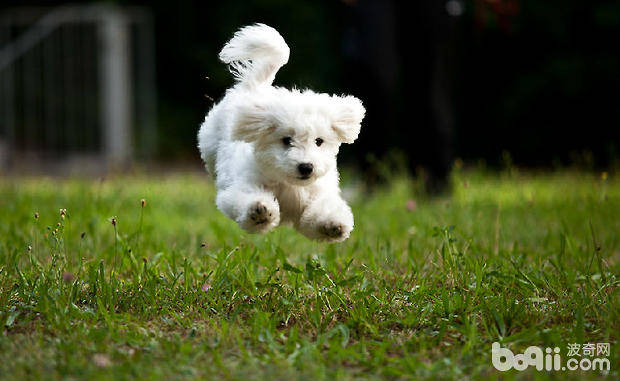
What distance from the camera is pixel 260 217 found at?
2783 mm

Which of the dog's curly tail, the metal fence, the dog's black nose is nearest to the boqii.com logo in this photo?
the dog's black nose

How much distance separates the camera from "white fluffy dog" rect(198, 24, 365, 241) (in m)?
2.87

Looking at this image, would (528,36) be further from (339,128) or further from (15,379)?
(15,379)

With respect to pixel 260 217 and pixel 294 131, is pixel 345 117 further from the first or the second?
pixel 260 217

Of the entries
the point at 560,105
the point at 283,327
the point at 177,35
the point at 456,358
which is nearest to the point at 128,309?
the point at 283,327

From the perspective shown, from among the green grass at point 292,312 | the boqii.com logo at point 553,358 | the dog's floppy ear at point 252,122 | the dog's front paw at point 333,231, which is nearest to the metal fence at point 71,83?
the green grass at point 292,312

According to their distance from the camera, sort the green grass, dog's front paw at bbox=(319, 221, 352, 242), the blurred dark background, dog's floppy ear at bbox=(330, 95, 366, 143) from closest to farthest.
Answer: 1. the green grass
2. dog's front paw at bbox=(319, 221, 352, 242)
3. dog's floppy ear at bbox=(330, 95, 366, 143)
4. the blurred dark background

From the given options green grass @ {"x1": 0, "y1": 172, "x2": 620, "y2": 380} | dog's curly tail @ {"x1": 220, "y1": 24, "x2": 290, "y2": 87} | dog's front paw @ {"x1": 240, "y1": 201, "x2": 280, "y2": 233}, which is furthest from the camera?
dog's curly tail @ {"x1": 220, "y1": 24, "x2": 290, "y2": 87}

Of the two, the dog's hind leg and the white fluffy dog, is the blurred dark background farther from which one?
the dog's hind leg

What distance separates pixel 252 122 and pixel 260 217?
0.42 meters

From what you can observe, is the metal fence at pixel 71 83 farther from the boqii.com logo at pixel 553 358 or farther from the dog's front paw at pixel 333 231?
the boqii.com logo at pixel 553 358

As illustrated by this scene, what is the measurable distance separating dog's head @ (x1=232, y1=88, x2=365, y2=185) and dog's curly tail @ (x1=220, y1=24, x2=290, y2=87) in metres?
0.24

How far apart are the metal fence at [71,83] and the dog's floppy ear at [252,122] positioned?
8553 mm

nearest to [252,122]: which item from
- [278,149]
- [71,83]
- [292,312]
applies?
[278,149]
